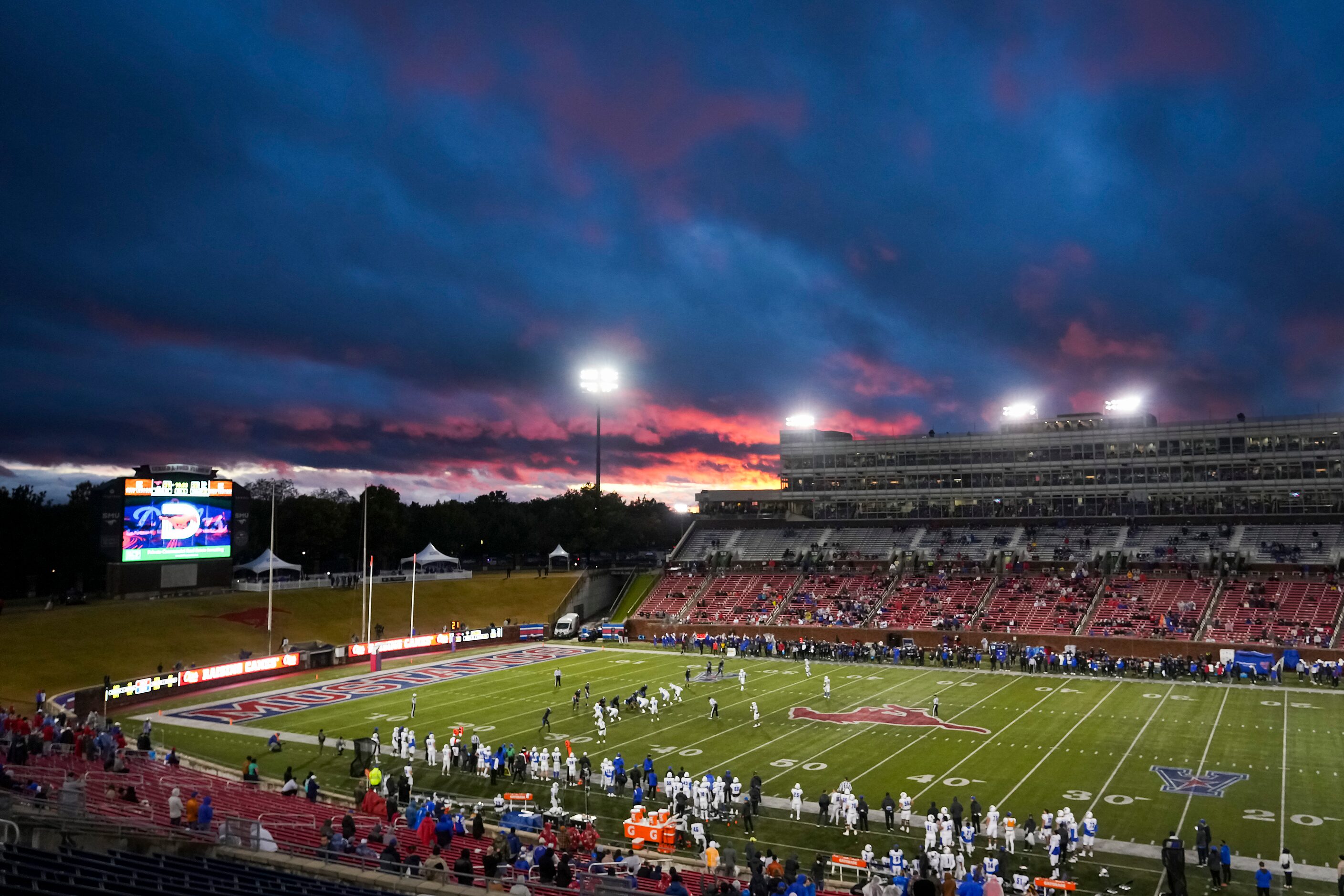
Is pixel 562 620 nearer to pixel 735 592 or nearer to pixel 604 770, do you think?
pixel 735 592

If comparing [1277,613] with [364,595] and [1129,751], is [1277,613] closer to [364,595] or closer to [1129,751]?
[1129,751]

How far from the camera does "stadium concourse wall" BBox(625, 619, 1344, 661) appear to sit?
50.3 metres

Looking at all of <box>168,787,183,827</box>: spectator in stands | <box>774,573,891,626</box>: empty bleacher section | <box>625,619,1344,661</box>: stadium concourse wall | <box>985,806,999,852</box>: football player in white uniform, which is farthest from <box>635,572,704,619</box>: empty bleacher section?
<box>168,787,183,827</box>: spectator in stands

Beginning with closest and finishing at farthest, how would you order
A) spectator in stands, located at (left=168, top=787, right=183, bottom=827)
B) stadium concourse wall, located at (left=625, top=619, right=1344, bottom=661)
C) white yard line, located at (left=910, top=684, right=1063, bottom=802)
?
1. spectator in stands, located at (left=168, top=787, right=183, bottom=827)
2. white yard line, located at (left=910, top=684, right=1063, bottom=802)
3. stadium concourse wall, located at (left=625, top=619, right=1344, bottom=661)

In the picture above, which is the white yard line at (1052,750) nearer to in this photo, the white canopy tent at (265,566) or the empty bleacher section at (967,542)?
the empty bleacher section at (967,542)

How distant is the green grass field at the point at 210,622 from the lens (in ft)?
150

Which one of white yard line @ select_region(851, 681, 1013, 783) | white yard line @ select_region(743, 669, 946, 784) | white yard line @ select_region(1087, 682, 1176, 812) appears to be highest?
white yard line @ select_region(1087, 682, 1176, 812)

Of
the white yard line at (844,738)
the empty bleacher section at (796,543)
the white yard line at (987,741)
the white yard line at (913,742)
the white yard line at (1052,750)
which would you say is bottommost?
the white yard line at (844,738)

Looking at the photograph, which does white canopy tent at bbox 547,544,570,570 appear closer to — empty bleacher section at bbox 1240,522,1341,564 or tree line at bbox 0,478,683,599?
tree line at bbox 0,478,683,599

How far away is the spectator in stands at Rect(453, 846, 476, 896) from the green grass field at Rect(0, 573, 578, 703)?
111ft

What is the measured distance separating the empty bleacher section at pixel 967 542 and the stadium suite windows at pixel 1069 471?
8.71 ft

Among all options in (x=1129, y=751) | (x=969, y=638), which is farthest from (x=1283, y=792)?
(x=969, y=638)

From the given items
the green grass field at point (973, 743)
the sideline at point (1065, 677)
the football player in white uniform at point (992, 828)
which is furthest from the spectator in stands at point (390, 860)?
the sideline at point (1065, 677)

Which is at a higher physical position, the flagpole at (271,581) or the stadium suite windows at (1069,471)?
the stadium suite windows at (1069,471)
